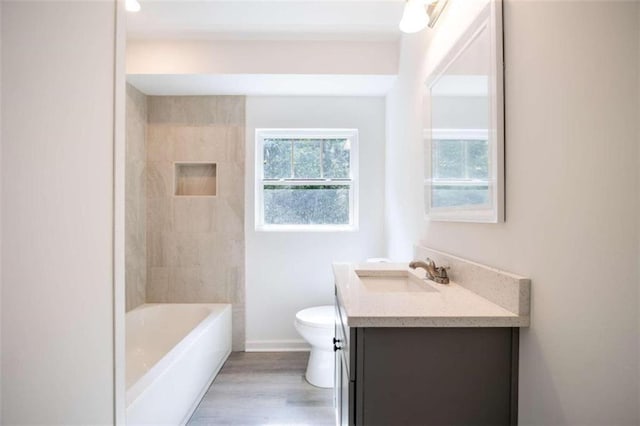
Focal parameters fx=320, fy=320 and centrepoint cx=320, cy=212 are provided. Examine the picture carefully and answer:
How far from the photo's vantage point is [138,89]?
2.62 m

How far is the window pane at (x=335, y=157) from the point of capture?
9.46 feet

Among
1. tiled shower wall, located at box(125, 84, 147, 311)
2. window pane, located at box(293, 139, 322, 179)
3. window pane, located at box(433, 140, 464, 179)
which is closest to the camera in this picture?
window pane, located at box(433, 140, 464, 179)

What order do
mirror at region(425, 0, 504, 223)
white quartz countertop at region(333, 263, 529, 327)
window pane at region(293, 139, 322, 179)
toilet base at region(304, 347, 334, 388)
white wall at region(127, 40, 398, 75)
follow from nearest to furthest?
white quartz countertop at region(333, 263, 529, 327), mirror at region(425, 0, 504, 223), toilet base at region(304, 347, 334, 388), white wall at region(127, 40, 398, 75), window pane at region(293, 139, 322, 179)

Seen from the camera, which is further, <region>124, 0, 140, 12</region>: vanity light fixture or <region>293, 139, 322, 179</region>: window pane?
<region>293, 139, 322, 179</region>: window pane

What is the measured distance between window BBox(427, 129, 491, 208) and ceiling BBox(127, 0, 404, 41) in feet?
3.69

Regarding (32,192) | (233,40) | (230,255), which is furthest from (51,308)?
(233,40)

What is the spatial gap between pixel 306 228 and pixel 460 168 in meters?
1.71

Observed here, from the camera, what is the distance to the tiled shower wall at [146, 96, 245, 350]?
2.78 m

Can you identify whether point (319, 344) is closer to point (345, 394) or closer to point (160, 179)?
point (345, 394)

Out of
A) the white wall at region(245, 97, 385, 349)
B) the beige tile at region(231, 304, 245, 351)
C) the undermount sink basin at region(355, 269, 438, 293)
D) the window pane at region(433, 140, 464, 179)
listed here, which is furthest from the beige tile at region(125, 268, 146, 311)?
the window pane at region(433, 140, 464, 179)

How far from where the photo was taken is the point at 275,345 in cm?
278

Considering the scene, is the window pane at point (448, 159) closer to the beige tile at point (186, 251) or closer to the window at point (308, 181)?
the window at point (308, 181)

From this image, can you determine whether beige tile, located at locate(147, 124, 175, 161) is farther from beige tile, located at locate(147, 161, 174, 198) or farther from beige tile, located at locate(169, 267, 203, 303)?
beige tile, located at locate(169, 267, 203, 303)

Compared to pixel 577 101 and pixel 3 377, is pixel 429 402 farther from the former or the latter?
pixel 3 377
